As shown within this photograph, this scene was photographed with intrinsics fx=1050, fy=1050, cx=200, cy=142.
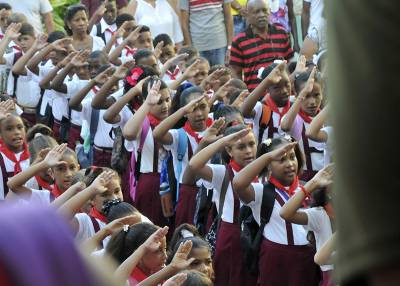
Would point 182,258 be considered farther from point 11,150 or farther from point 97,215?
point 11,150

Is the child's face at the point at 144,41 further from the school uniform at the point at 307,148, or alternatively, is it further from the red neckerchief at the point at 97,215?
the red neckerchief at the point at 97,215

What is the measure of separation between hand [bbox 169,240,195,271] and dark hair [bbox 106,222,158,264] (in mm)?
197

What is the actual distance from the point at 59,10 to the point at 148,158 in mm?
6786

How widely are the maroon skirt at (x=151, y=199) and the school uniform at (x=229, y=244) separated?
4.25 feet

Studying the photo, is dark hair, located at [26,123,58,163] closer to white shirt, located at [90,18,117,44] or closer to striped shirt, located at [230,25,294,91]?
striped shirt, located at [230,25,294,91]

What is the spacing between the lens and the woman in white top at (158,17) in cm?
1277

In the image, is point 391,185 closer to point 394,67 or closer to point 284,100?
point 394,67

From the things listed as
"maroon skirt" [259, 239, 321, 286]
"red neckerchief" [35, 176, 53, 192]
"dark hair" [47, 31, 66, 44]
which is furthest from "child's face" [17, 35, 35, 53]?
"maroon skirt" [259, 239, 321, 286]

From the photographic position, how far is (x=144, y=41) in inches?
460

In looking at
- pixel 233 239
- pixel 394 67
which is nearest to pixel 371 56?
pixel 394 67

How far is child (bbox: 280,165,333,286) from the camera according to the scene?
5953mm

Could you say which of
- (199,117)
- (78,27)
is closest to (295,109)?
(199,117)

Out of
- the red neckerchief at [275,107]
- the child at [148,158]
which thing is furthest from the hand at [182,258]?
the red neckerchief at [275,107]

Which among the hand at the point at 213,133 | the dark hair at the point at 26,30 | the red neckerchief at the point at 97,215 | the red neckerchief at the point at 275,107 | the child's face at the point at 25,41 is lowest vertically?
the child's face at the point at 25,41
